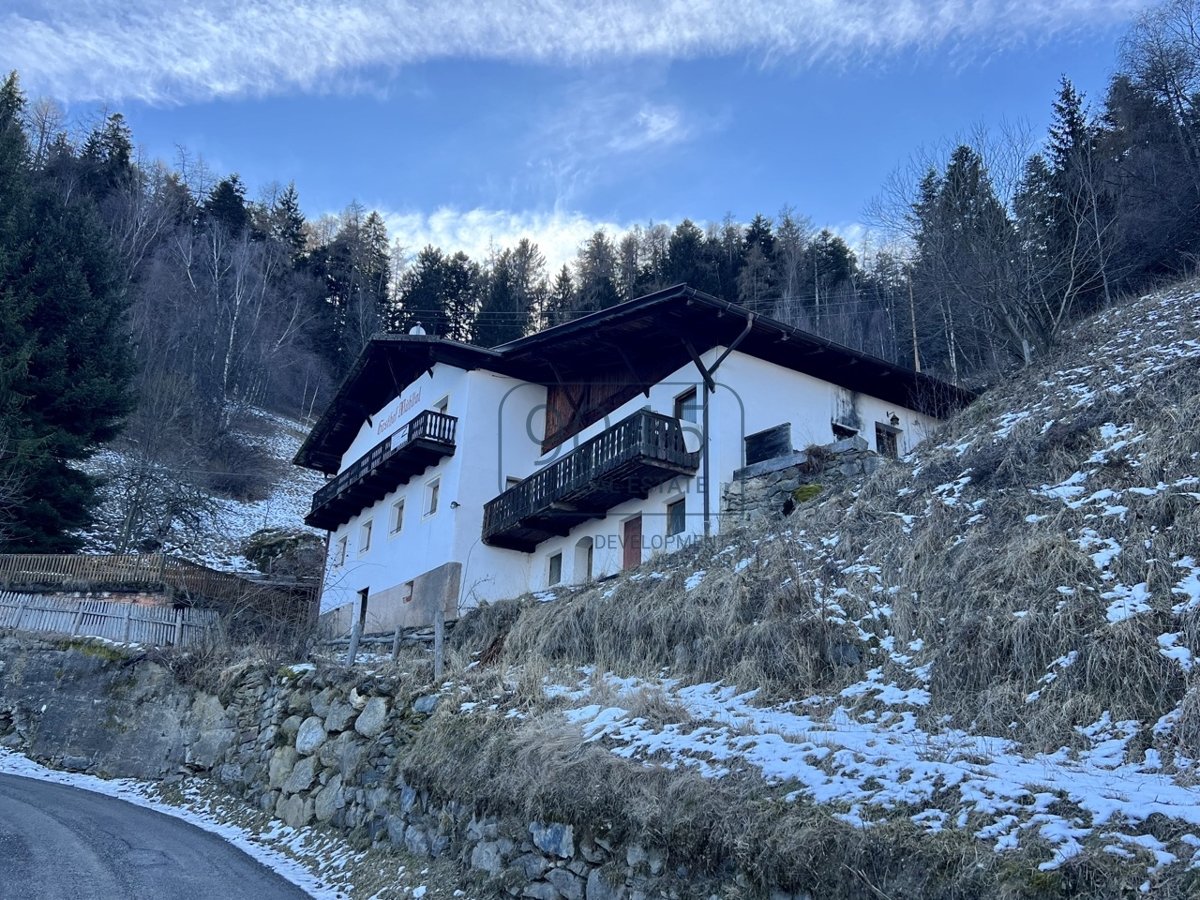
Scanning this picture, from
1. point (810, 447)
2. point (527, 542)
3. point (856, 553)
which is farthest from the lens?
point (527, 542)

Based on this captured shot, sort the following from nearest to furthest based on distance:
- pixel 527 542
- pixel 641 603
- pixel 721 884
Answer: pixel 721 884 → pixel 641 603 → pixel 527 542

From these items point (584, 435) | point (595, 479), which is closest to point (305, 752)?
point (595, 479)

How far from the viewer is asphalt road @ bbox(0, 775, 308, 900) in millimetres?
9234

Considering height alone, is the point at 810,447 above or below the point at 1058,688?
above

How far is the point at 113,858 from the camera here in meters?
10.4

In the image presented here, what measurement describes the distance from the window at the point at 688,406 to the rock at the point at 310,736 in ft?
35.9

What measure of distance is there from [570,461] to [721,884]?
48.6ft

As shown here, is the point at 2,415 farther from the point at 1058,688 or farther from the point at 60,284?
the point at 1058,688

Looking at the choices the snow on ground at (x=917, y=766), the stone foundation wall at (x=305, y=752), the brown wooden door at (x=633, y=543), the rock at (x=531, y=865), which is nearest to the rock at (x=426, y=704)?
the stone foundation wall at (x=305, y=752)

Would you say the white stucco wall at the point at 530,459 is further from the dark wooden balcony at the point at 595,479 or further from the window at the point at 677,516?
the dark wooden balcony at the point at 595,479

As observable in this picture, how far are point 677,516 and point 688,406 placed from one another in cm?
280

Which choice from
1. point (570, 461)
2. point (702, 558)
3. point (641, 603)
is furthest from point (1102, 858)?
point (570, 461)

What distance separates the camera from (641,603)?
45.4 feet

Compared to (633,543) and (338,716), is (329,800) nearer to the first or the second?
(338,716)
